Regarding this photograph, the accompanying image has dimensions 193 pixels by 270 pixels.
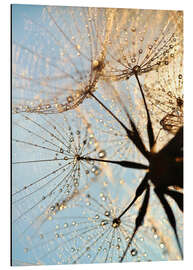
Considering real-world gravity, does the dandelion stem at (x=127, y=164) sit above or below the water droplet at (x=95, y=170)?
above

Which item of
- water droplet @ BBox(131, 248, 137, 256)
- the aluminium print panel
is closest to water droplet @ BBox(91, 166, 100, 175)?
the aluminium print panel

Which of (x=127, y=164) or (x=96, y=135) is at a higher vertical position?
(x=96, y=135)

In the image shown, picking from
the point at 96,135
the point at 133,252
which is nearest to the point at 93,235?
the point at 133,252

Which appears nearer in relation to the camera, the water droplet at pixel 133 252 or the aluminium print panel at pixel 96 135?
the aluminium print panel at pixel 96 135

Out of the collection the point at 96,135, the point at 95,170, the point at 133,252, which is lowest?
the point at 133,252

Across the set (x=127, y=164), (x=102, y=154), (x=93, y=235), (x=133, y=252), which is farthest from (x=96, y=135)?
(x=133, y=252)

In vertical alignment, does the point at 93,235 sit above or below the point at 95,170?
below

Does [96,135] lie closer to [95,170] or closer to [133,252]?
[95,170]

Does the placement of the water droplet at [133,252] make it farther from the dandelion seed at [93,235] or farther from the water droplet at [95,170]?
the water droplet at [95,170]

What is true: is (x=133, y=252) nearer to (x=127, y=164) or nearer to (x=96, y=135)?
(x=127, y=164)

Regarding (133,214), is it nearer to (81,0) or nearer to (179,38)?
(179,38)

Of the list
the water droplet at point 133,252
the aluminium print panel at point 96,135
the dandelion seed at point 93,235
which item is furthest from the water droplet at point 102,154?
the water droplet at point 133,252
